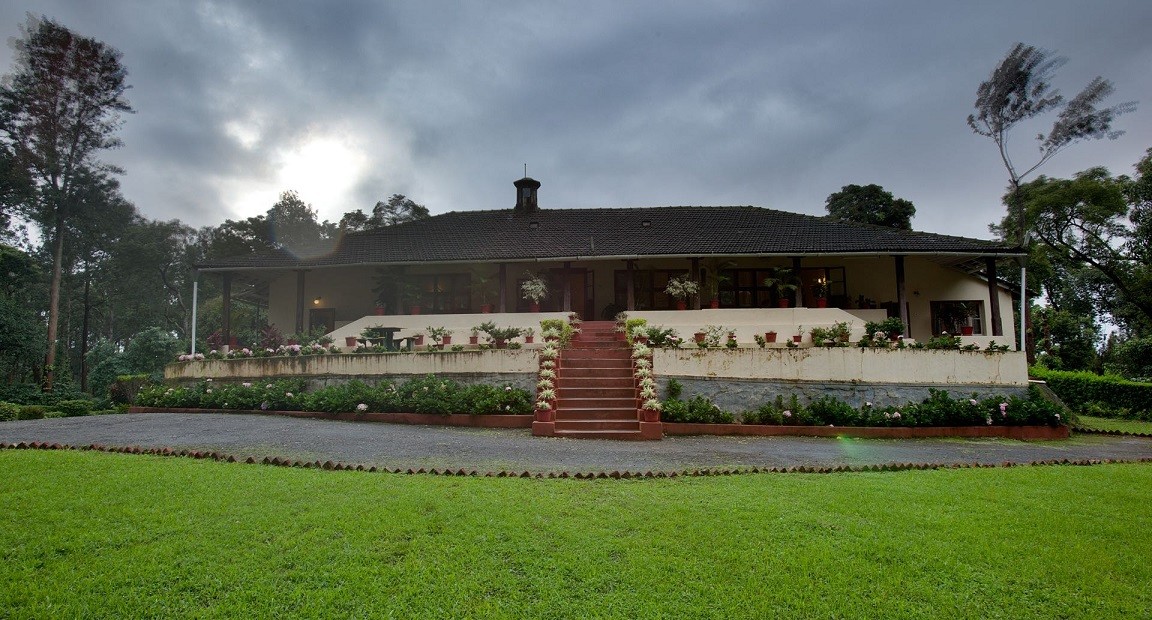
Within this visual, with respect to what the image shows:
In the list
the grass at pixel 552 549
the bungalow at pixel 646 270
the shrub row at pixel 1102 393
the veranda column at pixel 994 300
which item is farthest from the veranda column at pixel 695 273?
the shrub row at pixel 1102 393

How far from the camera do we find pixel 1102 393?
16.8 m

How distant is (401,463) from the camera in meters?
6.85

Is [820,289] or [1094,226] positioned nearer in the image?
[820,289]

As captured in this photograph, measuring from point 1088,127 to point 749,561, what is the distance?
1120 inches

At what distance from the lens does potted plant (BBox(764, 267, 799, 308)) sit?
16109 millimetres

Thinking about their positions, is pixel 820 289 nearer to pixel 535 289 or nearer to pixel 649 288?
pixel 649 288

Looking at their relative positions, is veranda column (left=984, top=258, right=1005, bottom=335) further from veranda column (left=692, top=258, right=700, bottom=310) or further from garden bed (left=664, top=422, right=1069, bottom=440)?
veranda column (left=692, top=258, right=700, bottom=310)

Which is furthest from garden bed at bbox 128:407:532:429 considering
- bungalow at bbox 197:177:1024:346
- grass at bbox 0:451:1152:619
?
bungalow at bbox 197:177:1024:346

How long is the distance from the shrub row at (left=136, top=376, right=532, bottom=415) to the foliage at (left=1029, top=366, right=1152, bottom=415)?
16.3m

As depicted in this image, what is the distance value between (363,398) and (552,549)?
8.32 metres

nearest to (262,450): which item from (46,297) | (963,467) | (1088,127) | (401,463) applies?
(401,463)

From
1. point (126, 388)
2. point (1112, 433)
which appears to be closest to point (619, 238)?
point (1112, 433)

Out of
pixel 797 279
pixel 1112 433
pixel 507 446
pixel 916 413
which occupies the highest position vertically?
pixel 797 279

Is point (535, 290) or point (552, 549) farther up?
point (535, 290)
